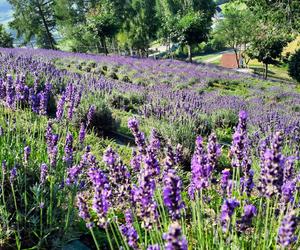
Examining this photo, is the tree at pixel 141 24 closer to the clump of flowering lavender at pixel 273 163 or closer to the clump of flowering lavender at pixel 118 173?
the clump of flowering lavender at pixel 118 173

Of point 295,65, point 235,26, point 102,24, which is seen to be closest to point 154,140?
point 102,24

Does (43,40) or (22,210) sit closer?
(22,210)

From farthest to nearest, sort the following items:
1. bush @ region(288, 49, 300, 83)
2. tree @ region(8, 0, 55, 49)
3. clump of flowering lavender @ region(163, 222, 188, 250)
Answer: tree @ region(8, 0, 55, 49) < bush @ region(288, 49, 300, 83) < clump of flowering lavender @ region(163, 222, 188, 250)

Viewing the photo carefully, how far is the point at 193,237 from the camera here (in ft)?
9.34

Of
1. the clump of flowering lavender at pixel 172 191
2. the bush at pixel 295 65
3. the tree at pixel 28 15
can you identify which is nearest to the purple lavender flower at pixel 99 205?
the clump of flowering lavender at pixel 172 191

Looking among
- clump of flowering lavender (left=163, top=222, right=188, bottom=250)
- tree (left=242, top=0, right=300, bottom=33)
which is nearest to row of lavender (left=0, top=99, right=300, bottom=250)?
clump of flowering lavender (left=163, top=222, right=188, bottom=250)

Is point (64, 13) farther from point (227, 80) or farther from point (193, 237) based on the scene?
point (193, 237)

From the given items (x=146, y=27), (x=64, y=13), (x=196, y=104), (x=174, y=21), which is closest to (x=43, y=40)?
(x=64, y=13)

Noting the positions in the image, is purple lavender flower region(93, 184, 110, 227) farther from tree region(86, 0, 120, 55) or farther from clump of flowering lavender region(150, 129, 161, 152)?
tree region(86, 0, 120, 55)

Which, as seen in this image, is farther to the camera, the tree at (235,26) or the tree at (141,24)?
the tree at (235,26)

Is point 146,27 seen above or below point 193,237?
above

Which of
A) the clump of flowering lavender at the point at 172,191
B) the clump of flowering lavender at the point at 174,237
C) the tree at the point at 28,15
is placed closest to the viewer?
the clump of flowering lavender at the point at 174,237

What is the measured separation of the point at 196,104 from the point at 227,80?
10.9 meters

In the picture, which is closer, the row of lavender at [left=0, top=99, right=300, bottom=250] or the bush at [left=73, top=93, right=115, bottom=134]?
the row of lavender at [left=0, top=99, right=300, bottom=250]
